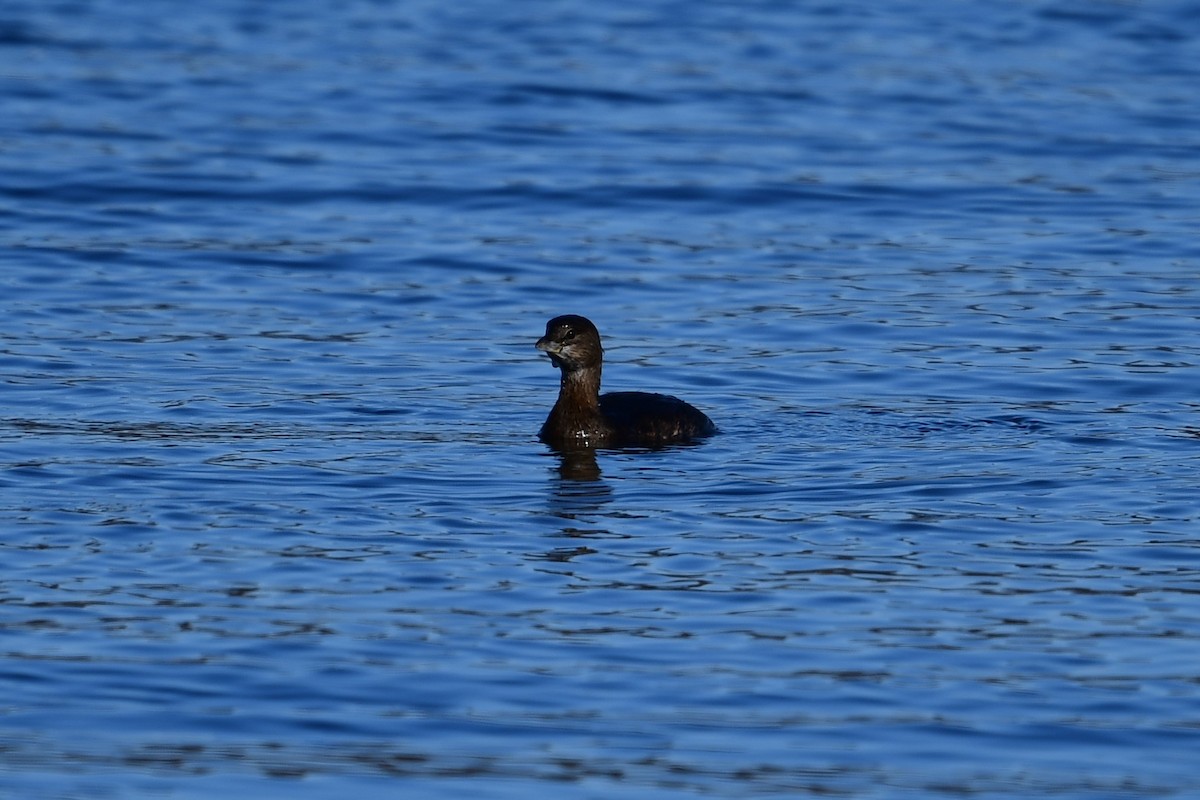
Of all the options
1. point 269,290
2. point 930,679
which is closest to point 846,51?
point 269,290

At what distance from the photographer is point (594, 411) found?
1299 cm

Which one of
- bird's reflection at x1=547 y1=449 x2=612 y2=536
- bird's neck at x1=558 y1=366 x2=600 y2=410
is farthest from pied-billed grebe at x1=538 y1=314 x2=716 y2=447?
bird's reflection at x1=547 y1=449 x2=612 y2=536

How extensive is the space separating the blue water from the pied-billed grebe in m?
0.22

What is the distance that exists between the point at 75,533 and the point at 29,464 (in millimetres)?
1556

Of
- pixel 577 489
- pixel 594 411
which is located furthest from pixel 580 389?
pixel 577 489

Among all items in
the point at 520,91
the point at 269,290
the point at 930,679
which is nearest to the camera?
the point at 930,679

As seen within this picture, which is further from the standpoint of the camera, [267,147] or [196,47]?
[196,47]

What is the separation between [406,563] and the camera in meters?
9.88

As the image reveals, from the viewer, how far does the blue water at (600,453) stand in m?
7.95

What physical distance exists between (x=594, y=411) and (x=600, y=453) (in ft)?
1.13

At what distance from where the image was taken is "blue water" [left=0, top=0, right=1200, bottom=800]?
7953mm

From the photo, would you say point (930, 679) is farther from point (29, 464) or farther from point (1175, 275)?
point (1175, 275)

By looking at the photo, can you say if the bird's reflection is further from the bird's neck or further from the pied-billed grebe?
the bird's neck

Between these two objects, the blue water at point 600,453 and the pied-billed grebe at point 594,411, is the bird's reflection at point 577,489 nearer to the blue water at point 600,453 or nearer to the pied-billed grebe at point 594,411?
the blue water at point 600,453
